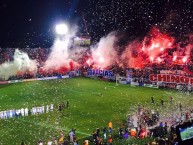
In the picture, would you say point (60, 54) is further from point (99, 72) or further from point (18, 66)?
point (99, 72)

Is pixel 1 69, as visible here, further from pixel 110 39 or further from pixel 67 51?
pixel 110 39

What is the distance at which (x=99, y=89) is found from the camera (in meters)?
51.1

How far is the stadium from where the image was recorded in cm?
2981

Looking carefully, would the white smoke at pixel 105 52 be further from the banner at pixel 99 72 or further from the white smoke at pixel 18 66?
the white smoke at pixel 18 66

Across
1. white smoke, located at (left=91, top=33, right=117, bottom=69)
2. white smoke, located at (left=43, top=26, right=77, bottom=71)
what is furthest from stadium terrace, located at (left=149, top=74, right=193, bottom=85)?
white smoke, located at (left=43, top=26, right=77, bottom=71)

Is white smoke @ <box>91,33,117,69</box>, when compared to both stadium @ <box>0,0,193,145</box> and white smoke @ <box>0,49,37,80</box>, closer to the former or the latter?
stadium @ <box>0,0,193,145</box>

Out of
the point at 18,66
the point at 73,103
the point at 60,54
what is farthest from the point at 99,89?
the point at 60,54

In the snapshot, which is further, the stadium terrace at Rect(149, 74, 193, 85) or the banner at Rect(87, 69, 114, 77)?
the banner at Rect(87, 69, 114, 77)

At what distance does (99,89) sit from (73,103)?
9.18 m

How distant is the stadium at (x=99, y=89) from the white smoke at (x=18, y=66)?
180mm

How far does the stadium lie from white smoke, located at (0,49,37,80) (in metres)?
0.18

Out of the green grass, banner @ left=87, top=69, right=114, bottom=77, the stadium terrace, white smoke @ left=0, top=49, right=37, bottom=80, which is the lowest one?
the green grass

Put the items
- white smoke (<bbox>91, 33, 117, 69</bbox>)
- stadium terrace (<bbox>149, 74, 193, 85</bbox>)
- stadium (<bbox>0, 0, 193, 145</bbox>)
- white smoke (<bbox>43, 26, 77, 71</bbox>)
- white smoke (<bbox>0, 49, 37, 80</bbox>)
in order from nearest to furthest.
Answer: stadium (<bbox>0, 0, 193, 145</bbox>) < stadium terrace (<bbox>149, 74, 193, 85</bbox>) < white smoke (<bbox>0, 49, 37, 80</bbox>) < white smoke (<bbox>43, 26, 77, 71</bbox>) < white smoke (<bbox>91, 33, 117, 69</bbox>)

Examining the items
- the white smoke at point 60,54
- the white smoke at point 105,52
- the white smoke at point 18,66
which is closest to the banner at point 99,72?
the white smoke at point 105,52
